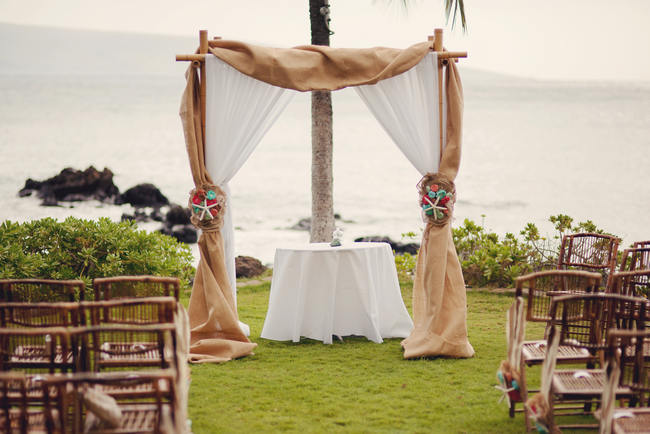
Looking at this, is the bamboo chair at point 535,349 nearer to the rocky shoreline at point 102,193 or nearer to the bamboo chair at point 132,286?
the bamboo chair at point 132,286

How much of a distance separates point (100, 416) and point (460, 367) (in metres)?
3.14

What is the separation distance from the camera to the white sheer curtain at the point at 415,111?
5.82 m

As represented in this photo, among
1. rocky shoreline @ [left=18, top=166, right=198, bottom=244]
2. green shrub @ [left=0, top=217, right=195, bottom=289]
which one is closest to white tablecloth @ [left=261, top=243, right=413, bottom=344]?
green shrub @ [left=0, top=217, right=195, bottom=289]

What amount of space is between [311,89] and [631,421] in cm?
360

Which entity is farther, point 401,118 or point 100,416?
point 401,118

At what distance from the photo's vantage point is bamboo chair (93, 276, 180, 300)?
164 inches

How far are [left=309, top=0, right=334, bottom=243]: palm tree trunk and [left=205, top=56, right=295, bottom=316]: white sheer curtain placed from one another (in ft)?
7.11

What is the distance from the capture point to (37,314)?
147 inches

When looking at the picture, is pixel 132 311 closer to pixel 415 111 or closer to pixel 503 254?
pixel 415 111

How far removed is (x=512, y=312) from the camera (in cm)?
396

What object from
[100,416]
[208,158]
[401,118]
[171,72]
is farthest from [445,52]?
[171,72]

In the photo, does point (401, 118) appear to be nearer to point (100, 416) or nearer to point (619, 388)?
point (619, 388)

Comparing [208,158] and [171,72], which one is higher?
[171,72]

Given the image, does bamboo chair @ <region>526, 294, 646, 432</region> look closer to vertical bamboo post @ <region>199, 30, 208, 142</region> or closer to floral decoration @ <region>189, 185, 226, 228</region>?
floral decoration @ <region>189, 185, 226, 228</region>
